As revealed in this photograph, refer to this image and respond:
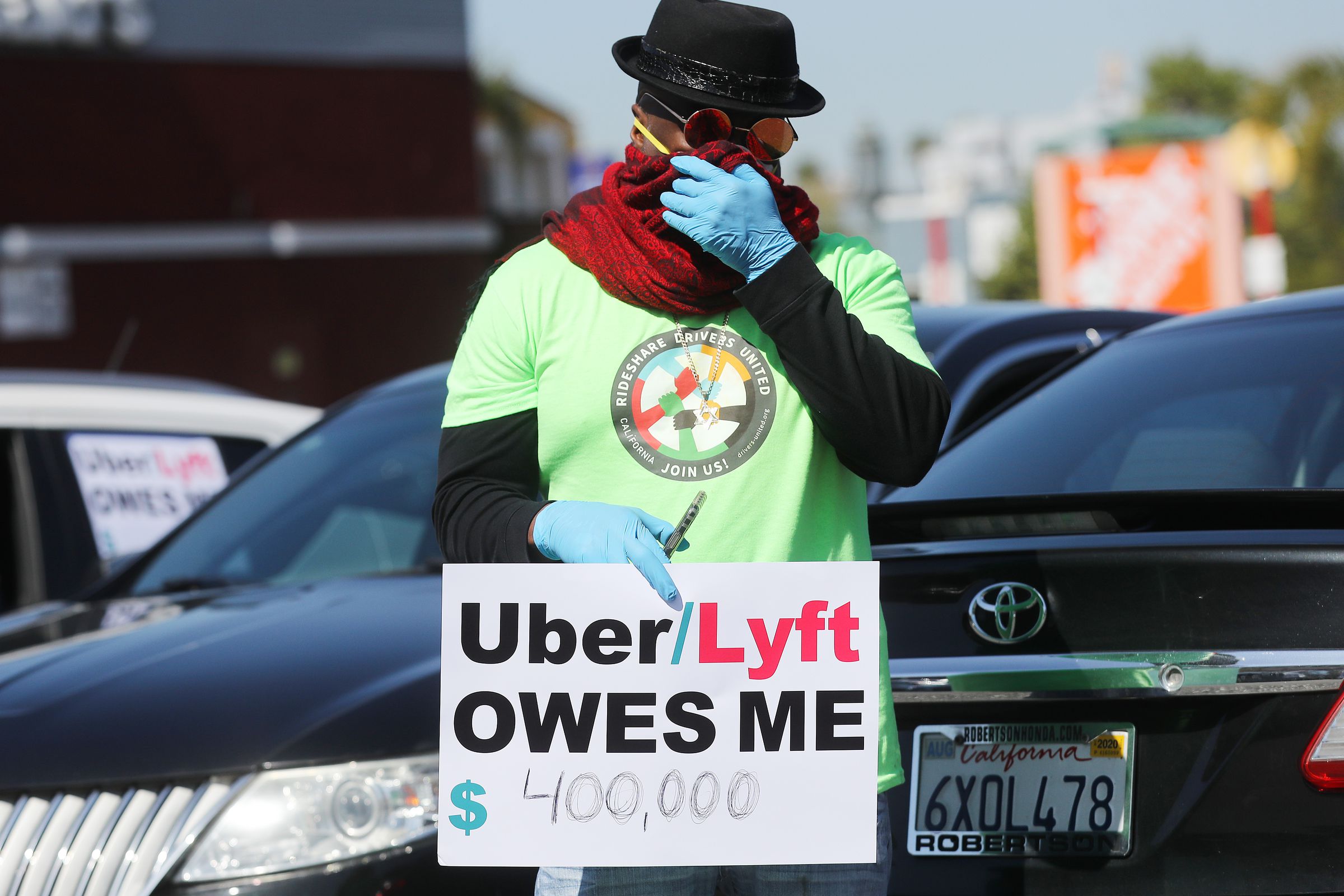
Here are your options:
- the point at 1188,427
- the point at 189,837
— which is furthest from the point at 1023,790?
the point at 189,837

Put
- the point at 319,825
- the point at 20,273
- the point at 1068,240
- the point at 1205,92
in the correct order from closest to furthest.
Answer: the point at 319,825 → the point at 20,273 → the point at 1068,240 → the point at 1205,92

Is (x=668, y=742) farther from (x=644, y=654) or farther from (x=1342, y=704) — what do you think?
(x=1342, y=704)

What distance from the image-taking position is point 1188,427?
3.12 m

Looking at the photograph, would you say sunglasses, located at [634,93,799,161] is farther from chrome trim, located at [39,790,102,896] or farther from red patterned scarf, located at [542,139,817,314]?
chrome trim, located at [39,790,102,896]

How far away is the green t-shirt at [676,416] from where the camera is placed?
81.1 inches

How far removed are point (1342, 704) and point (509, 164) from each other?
43.6 meters

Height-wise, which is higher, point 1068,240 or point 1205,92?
point 1205,92

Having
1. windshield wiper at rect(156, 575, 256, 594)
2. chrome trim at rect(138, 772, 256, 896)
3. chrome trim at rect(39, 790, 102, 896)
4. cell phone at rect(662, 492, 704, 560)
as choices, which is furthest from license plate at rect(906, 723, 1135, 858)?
windshield wiper at rect(156, 575, 256, 594)

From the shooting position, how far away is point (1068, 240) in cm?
2892

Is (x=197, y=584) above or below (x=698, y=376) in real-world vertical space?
below

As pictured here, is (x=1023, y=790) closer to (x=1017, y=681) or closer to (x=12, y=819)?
(x=1017, y=681)

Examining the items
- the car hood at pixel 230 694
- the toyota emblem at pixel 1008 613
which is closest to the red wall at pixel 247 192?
the car hood at pixel 230 694

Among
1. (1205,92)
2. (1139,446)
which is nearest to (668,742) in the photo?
(1139,446)

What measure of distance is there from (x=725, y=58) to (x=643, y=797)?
3.08 ft
